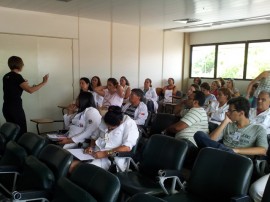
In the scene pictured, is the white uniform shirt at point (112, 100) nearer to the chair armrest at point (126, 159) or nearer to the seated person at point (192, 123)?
the seated person at point (192, 123)

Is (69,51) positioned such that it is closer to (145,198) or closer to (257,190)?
(257,190)

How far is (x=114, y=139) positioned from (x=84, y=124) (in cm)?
68

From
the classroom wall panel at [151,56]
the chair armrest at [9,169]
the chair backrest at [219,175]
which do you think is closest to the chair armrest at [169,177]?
the chair backrest at [219,175]

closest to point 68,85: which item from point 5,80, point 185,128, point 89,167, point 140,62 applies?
point 140,62

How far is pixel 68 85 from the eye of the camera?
659cm

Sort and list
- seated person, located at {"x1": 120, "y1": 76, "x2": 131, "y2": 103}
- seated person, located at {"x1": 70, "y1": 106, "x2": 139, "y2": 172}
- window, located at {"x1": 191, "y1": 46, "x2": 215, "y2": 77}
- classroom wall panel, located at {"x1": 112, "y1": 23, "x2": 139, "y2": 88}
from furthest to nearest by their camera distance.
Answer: window, located at {"x1": 191, "y1": 46, "x2": 215, "y2": 77}, classroom wall panel, located at {"x1": 112, "y1": 23, "x2": 139, "y2": 88}, seated person, located at {"x1": 120, "y1": 76, "x2": 131, "y2": 103}, seated person, located at {"x1": 70, "y1": 106, "x2": 139, "y2": 172}

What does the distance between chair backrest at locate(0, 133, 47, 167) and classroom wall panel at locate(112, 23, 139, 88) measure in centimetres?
488

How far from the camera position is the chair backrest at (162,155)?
2.35 meters

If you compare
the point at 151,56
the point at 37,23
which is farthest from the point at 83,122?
the point at 151,56

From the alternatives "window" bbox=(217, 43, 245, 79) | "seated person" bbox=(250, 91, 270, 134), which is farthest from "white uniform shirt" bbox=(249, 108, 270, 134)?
"window" bbox=(217, 43, 245, 79)

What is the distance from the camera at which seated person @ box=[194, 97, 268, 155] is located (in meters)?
2.51

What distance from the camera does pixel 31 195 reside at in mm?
1804

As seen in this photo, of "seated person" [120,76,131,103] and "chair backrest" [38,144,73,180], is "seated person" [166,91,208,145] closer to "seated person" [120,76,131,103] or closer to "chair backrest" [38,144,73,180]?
"chair backrest" [38,144,73,180]

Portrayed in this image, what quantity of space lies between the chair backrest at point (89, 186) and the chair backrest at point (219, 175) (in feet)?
2.54
